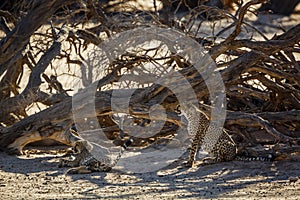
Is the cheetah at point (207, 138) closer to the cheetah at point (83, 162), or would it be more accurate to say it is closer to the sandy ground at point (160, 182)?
the sandy ground at point (160, 182)

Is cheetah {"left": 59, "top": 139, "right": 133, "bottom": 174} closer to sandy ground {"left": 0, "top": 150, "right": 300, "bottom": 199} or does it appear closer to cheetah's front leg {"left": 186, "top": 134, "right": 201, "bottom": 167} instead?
sandy ground {"left": 0, "top": 150, "right": 300, "bottom": 199}

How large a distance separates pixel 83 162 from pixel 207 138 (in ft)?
4.50

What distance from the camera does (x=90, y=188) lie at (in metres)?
5.50

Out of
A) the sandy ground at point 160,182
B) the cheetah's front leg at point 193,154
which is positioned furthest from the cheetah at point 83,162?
the cheetah's front leg at point 193,154

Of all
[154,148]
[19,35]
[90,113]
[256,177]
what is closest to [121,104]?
[90,113]

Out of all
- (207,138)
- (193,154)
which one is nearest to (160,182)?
(193,154)

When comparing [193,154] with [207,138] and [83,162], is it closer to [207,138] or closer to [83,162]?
[207,138]

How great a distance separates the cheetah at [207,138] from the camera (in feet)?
21.7

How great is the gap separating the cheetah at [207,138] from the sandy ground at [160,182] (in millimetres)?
123

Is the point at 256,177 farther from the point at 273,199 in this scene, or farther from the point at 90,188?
the point at 90,188

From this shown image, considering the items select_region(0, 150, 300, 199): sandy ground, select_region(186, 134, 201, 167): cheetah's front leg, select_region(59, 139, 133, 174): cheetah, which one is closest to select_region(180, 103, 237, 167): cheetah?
select_region(186, 134, 201, 167): cheetah's front leg

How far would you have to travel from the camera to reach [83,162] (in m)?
6.41

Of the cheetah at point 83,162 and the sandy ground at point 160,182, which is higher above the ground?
the cheetah at point 83,162

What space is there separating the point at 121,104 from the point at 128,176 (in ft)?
3.42
